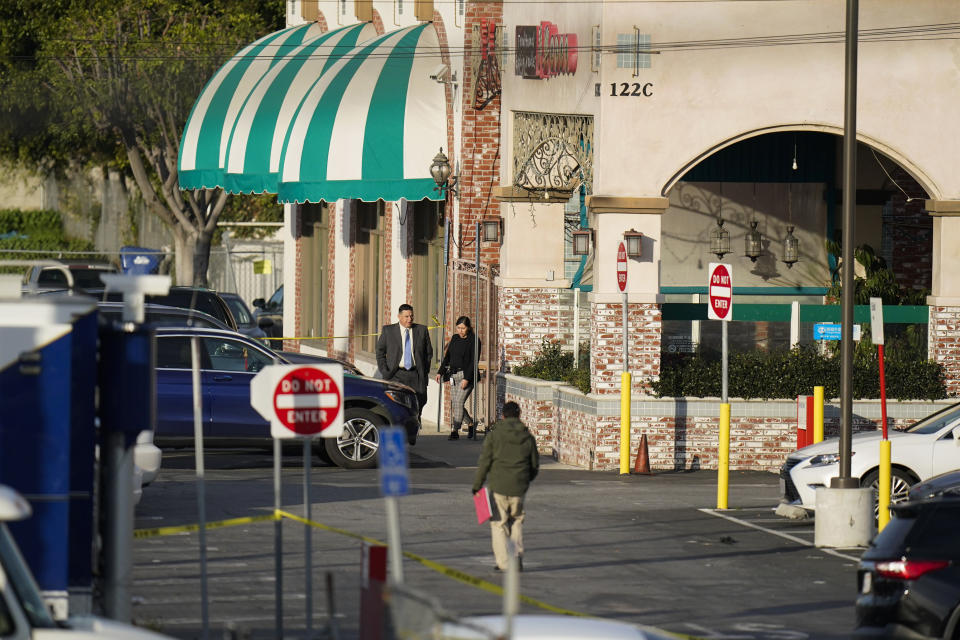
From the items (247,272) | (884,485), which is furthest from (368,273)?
(247,272)

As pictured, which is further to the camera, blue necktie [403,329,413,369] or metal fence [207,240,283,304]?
metal fence [207,240,283,304]

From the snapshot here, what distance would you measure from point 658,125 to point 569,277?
6.06 meters

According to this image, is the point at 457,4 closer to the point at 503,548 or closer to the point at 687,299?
the point at 687,299

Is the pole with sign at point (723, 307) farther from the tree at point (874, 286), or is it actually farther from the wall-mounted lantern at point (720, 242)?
the wall-mounted lantern at point (720, 242)

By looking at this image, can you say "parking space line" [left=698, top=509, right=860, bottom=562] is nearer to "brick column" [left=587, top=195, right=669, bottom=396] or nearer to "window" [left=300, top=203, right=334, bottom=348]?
"brick column" [left=587, top=195, right=669, bottom=396]

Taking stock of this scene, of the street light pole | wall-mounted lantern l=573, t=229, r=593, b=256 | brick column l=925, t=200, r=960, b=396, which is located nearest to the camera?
the street light pole

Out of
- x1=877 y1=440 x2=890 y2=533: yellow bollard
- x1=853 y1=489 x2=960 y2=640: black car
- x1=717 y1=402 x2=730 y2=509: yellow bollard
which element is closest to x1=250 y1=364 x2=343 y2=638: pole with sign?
x1=853 y1=489 x2=960 y2=640: black car

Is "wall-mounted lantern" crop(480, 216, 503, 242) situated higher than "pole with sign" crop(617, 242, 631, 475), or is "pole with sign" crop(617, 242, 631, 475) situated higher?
"wall-mounted lantern" crop(480, 216, 503, 242)

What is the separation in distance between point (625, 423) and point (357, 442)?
3485 millimetres

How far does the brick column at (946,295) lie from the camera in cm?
2145

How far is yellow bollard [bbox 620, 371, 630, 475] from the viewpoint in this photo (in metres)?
20.8

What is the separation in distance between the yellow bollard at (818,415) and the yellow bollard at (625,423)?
2582 millimetres

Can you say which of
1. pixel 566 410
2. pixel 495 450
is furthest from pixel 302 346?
pixel 495 450

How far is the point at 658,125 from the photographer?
2112 cm
